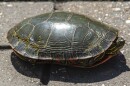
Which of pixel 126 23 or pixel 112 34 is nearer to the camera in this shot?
pixel 112 34

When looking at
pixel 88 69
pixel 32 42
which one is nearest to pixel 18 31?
pixel 32 42

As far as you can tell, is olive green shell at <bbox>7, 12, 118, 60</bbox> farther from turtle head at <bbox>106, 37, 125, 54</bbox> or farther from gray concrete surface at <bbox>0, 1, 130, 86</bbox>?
gray concrete surface at <bbox>0, 1, 130, 86</bbox>

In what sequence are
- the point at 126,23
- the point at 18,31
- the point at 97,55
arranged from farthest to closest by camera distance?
the point at 126,23 → the point at 18,31 → the point at 97,55

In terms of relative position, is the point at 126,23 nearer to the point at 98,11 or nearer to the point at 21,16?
the point at 98,11

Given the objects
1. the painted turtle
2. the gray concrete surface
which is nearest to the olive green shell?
the painted turtle

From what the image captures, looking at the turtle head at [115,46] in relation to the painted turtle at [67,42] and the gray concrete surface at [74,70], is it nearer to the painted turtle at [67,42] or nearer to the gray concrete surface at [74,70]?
the painted turtle at [67,42]

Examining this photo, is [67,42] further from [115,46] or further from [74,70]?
[115,46]

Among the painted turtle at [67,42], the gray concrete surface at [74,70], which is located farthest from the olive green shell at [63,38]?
the gray concrete surface at [74,70]

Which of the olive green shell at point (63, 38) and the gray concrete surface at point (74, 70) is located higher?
the olive green shell at point (63, 38)
